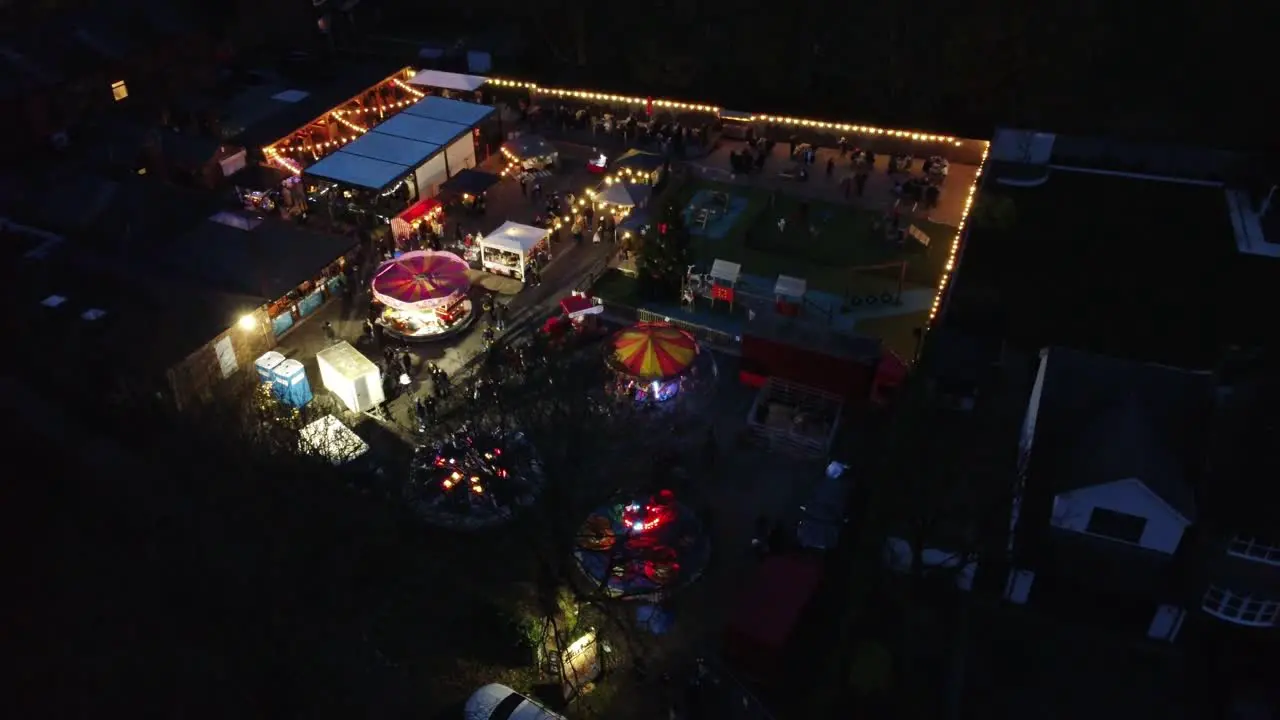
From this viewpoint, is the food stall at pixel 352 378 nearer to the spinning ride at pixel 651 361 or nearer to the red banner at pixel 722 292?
the spinning ride at pixel 651 361

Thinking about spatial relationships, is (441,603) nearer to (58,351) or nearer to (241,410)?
(241,410)

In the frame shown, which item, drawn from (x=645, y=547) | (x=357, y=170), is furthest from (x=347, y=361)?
(x=357, y=170)

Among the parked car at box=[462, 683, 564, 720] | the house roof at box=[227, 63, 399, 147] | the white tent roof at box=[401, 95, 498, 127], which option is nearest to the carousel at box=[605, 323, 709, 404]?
the parked car at box=[462, 683, 564, 720]

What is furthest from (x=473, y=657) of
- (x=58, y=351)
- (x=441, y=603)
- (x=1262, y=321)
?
(x=1262, y=321)

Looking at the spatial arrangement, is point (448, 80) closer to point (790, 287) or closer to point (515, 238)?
point (515, 238)

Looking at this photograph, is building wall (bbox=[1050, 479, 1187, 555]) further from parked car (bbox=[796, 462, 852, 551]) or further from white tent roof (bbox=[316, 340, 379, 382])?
white tent roof (bbox=[316, 340, 379, 382])

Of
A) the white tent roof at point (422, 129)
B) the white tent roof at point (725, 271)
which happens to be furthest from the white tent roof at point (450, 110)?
the white tent roof at point (725, 271)
